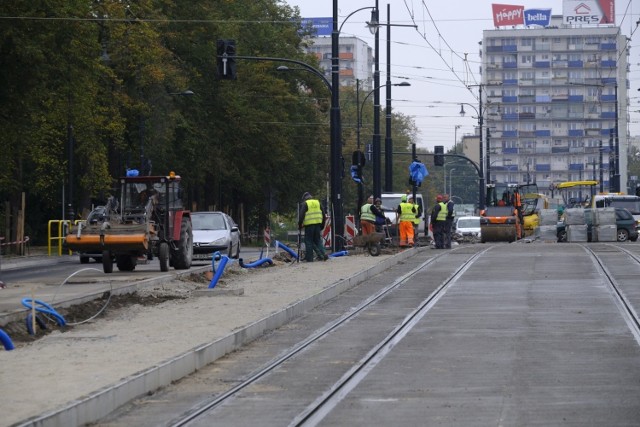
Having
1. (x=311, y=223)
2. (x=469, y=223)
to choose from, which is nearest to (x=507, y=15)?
(x=469, y=223)

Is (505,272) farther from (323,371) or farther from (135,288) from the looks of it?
(323,371)

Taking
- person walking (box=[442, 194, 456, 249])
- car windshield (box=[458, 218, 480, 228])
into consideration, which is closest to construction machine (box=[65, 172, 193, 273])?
person walking (box=[442, 194, 456, 249])

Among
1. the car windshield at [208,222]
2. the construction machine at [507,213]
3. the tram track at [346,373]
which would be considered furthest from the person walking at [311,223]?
the construction machine at [507,213]

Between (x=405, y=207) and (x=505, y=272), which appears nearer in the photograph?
(x=505, y=272)

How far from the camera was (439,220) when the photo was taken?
41.0 metres

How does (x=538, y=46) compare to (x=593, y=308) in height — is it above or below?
above

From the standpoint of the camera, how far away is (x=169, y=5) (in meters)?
54.8

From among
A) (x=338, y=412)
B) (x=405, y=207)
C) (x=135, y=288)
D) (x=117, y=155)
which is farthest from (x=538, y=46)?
(x=338, y=412)

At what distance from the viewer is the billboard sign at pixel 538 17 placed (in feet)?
587

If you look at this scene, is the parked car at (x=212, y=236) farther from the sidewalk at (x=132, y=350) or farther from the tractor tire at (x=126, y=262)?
the sidewalk at (x=132, y=350)

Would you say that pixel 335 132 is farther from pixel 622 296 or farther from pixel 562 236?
pixel 562 236

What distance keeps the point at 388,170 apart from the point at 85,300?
38.2 metres

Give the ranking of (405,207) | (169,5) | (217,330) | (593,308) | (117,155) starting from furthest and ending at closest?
(117,155) → (169,5) → (405,207) → (593,308) → (217,330)

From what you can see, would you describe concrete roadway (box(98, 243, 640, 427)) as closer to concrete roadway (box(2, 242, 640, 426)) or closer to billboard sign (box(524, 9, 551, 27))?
concrete roadway (box(2, 242, 640, 426))
